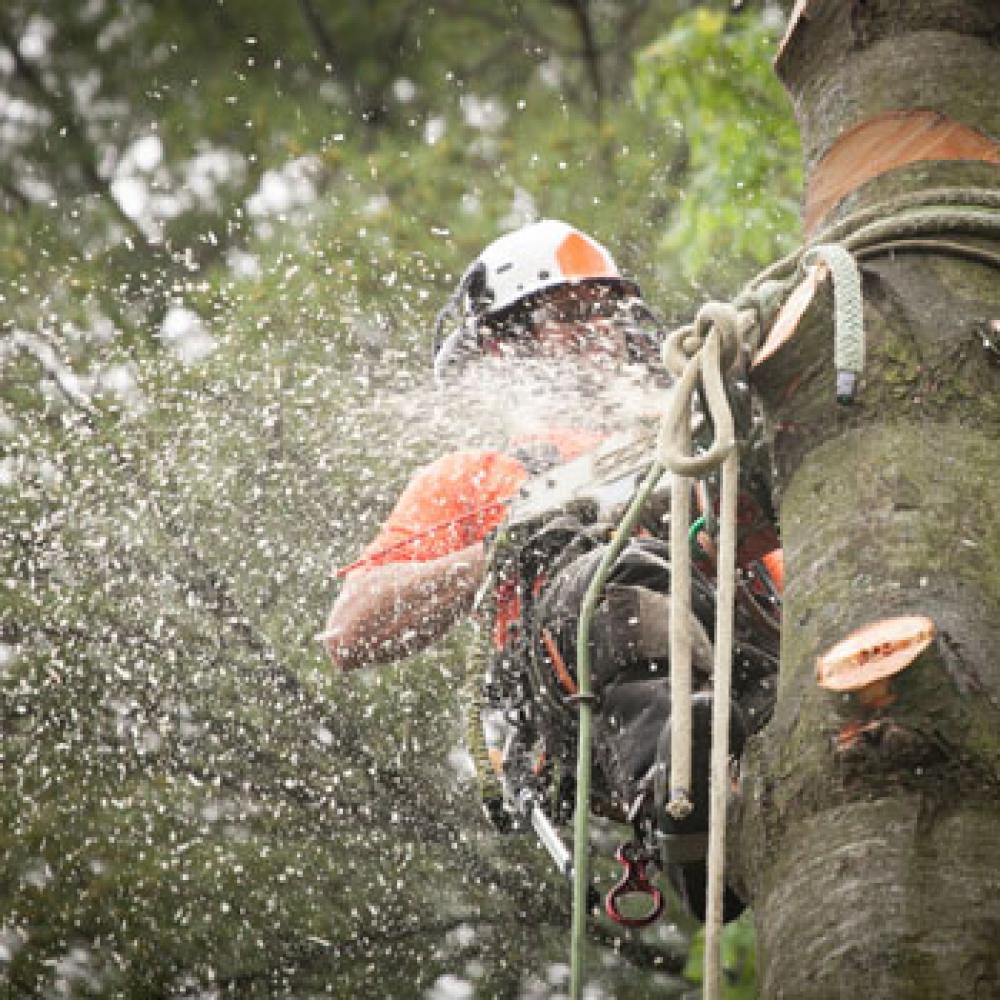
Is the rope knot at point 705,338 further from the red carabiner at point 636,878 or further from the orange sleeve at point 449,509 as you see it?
the orange sleeve at point 449,509

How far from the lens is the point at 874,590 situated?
4.34ft

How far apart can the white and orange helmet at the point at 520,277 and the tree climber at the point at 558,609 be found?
2 centimetres

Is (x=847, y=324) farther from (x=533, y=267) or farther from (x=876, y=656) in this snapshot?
(x=533, y=267)

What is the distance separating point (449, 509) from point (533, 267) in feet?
2.54

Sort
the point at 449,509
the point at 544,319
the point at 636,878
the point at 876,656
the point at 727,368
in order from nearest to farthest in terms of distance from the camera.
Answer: the point at 876,656 → the point at 727,368 → the point at 636,878 → the point at 449,509 → the point at 544,319

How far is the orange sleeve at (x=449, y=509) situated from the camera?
302cm

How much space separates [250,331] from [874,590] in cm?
507

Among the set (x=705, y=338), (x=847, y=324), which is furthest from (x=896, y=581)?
(x=705, y=338)

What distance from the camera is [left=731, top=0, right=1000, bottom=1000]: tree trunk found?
1.14m

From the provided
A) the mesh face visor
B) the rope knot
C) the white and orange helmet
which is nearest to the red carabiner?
the rope knot

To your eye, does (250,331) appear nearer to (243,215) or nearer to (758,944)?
(243,215)

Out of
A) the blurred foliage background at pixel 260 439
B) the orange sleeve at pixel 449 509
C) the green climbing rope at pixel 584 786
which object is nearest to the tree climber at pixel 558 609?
the orange sleeve at pixel 449 509

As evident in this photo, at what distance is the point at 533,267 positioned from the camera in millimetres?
3615

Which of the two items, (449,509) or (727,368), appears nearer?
(727,368)
